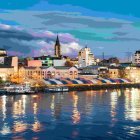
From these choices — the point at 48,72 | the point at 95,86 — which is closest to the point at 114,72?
the point at 48,72

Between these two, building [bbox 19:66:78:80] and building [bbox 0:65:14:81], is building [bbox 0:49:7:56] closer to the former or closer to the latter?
building [bbox 19:66:78:80]

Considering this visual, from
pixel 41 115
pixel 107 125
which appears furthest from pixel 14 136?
pixel 41 115

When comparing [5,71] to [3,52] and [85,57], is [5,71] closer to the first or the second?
[3,52]

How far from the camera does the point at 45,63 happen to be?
7188cm

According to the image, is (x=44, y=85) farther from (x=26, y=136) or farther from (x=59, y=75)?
(x=26, y=136)

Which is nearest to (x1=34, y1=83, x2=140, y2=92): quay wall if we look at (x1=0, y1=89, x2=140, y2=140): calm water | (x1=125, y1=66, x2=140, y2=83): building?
(x1=125, y1=66, x2=140, y2=83): building

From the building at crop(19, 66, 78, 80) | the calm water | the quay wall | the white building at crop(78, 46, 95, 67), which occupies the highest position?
the white building at crop(78, 46, 95, 67)

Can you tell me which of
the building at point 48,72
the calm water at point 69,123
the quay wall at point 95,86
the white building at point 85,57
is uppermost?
the white building at point 85,57

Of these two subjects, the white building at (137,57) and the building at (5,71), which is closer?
the building at (5,71)

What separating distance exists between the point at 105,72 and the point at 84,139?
173 feet

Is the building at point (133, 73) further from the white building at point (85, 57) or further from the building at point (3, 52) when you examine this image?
the building at point (3, 52)

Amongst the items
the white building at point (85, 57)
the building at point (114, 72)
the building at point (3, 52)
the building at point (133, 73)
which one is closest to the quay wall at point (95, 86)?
the building at point (114, 72)

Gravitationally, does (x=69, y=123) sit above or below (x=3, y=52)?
below

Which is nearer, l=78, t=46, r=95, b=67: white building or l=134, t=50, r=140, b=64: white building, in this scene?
l=78, t=46, r=95, b=67: white building
